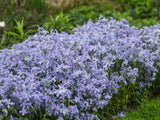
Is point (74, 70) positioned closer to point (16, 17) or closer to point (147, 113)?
point (147, 113)

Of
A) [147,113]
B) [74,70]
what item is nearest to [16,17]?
[74,70]

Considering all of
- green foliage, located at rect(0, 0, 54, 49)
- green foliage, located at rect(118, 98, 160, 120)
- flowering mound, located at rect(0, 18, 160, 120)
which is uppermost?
green foliage, located at rect(0, 0, 54, 49)

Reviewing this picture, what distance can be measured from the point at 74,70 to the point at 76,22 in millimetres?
3392

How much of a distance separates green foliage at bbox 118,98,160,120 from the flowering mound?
0.40m

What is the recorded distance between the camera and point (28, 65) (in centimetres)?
358

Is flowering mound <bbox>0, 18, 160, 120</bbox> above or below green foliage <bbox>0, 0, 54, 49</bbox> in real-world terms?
below

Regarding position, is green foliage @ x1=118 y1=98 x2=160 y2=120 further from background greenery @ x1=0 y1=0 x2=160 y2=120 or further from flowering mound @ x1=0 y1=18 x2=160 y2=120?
flowering mound @ x1=0 y1=18 x2=160 y2=120

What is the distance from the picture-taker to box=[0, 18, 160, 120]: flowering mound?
9.94ft

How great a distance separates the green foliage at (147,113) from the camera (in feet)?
11.5

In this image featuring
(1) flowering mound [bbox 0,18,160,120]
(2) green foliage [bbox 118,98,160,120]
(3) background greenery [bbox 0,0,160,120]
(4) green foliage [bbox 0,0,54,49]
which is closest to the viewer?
(1) flowering mound [bbox 0,18,160,120]

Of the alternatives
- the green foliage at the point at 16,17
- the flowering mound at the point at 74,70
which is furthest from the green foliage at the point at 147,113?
the green foliage at the point at 16,17

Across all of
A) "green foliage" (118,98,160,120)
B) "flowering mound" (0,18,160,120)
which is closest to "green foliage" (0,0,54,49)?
"flowering mound" (0,18,160,120)

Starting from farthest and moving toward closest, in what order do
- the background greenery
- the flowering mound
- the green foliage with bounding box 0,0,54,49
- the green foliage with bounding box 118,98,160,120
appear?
1. the green foliage with bounding box 0,0,54,49
2. the background greenery
3. the green foliage with bounding box 118,98,160,120
4. the flowering mound

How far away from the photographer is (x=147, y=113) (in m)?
3.63
